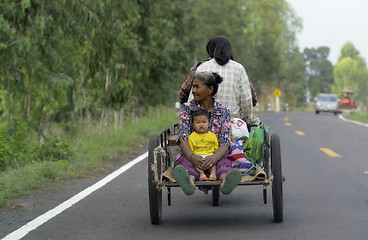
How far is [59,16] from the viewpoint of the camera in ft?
37.4

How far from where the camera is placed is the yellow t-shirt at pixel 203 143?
6750 mm

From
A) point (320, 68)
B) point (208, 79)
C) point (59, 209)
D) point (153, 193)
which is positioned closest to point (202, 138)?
point (208, 79)

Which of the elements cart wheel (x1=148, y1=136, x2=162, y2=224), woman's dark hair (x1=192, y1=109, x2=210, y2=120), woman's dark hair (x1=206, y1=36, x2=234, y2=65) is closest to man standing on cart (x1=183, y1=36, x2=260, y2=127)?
woman's dark hair (x1=206, y1=36, x2=234, y2=65)

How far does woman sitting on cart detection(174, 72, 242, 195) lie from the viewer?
21.5 feet

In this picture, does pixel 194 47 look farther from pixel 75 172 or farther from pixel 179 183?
pixel 179 183

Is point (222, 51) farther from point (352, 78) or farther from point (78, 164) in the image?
point (352, 78)

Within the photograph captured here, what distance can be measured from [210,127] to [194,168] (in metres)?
0.54

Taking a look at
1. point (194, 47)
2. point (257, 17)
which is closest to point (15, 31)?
point (194, 47)

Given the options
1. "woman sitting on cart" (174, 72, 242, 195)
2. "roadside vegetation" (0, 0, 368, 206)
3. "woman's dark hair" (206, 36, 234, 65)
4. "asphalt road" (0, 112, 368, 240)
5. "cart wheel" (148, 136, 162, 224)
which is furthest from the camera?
"roadside vegetation" (0, 0, 368, 206)

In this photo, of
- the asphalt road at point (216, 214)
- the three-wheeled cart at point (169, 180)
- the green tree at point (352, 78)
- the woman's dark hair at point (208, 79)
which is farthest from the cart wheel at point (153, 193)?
the green tree at point (352, 78)

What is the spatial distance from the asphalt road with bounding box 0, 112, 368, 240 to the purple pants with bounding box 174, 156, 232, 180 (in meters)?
0.55

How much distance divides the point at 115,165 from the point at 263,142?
621 centimetres

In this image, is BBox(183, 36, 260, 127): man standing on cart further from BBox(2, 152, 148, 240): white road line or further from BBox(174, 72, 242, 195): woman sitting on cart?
BBox(2, 152, 148, 240): white road line

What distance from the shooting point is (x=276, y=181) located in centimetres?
649
